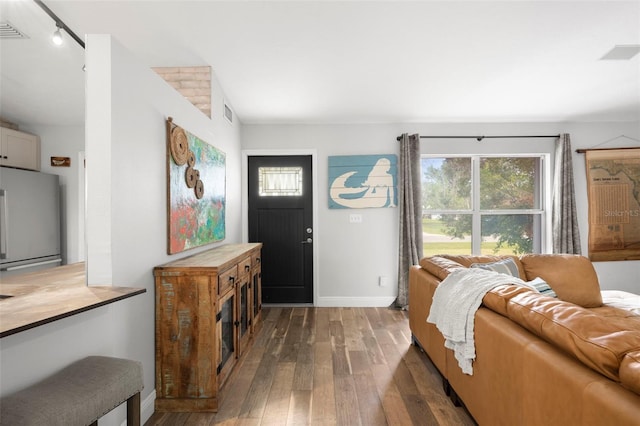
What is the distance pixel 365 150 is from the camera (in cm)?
441

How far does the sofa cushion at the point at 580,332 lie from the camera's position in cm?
97

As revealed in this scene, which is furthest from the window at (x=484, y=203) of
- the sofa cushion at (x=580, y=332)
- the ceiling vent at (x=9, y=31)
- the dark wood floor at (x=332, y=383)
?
the ceiling vent at (x=9, y=31)

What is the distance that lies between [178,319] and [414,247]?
10.0 feet

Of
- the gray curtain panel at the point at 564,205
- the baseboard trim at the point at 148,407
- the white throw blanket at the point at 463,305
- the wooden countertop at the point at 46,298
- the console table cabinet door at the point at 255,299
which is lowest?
the baseboard trim at the point at 148,407

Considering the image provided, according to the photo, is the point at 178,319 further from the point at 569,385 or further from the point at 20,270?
the point at 20,270

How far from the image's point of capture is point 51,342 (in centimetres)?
137

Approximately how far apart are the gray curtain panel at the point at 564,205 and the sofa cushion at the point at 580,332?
11.5 ft

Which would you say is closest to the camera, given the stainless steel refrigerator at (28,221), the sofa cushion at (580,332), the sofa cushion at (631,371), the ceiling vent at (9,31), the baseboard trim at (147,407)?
the sofa cushion at (631,371)

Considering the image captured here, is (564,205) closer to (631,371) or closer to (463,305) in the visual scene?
(463,305)

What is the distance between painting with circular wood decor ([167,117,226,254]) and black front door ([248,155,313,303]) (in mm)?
1078

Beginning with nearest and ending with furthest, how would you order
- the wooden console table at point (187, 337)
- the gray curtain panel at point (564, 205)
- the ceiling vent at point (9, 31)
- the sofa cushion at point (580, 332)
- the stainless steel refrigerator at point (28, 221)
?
the sofa cushion at point (580, 332)
the wooden console table at point (187, 337)
the ceiling vent at point (9, 31)
the stainless steel refrigerator at point (28, 221)
the gray curtain panel at point (564, 205)

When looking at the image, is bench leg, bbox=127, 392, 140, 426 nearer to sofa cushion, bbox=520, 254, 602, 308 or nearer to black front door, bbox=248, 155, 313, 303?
black front door, bbox=248, 155, 313, 303

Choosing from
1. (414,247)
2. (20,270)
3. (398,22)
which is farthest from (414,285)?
(20,270)

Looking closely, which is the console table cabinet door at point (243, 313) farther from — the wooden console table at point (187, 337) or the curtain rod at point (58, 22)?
the curtain rod at point (58, 22)
